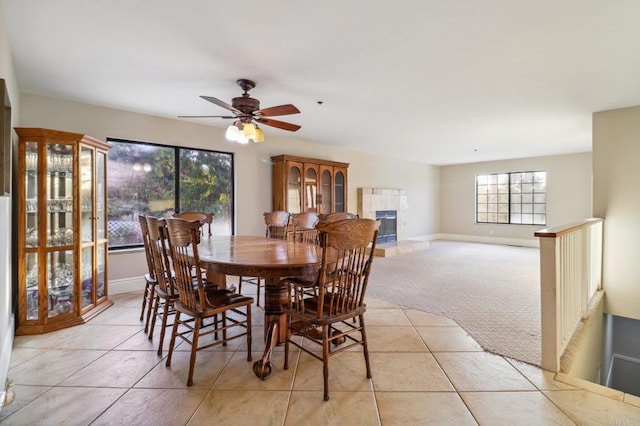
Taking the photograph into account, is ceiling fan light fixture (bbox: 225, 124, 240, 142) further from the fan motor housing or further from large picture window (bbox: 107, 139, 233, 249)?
large picture window (bbox: 107, 139, 233, 249)

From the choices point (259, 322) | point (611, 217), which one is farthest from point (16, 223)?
point (611, 217)

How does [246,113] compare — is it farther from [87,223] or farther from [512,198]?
[512,198]

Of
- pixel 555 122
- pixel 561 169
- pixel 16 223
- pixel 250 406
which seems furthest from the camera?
pixel 561 169

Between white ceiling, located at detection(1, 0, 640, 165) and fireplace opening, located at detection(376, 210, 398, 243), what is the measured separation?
3.66m

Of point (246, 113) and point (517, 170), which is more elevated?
point (517, 170)

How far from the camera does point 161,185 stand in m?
4.30

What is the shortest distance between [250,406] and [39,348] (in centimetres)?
195

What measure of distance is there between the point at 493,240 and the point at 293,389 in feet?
27.1

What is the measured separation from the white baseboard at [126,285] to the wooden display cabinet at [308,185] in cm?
227

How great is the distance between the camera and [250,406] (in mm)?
1737

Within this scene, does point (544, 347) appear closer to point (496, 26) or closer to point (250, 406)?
point (250, 406)

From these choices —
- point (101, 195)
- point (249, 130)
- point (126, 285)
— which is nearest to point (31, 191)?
point (101, 195)

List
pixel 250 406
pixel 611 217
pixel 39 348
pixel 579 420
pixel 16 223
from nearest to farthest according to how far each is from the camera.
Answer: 1. pixel 579 420
2. pixel 250 406
3. pixel 39 348
4. pixel 16 223
5. pixel 611 217

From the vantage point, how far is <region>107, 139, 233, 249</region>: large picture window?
13.1ft
